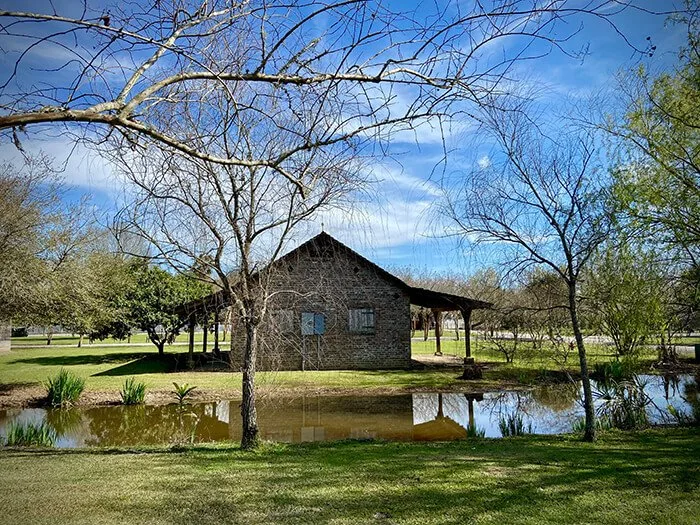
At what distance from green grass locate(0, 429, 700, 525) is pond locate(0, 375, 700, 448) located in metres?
3.15

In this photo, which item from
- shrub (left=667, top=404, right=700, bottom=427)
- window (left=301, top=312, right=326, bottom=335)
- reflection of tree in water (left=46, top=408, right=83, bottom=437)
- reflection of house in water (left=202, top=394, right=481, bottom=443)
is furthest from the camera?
→ window (left=301, top=312, right=326, bottom=335)

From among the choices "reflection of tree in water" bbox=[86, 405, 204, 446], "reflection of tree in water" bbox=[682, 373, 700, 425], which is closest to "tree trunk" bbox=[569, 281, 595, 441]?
"reflection of tree in water" bbox=[682, 373, 700, 425]

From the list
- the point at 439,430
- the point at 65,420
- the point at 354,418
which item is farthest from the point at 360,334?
the point at 65,420

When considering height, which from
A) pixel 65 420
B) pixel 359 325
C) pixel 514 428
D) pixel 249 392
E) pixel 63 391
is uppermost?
pixel 359 325

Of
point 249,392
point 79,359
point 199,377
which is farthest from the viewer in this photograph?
point 79,359

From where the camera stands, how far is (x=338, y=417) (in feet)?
44.9

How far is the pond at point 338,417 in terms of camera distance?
37.4 ft

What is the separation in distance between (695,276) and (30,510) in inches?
421

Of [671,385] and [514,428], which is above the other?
[514,428]

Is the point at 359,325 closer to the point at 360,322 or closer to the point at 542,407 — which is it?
the point at 360,322

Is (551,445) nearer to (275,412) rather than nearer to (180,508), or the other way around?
(180,508)

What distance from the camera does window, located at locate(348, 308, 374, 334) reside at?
25266mm

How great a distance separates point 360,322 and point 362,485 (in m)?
19.6

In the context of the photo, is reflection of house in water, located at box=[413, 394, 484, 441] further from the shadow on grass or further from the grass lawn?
the shadow on grass
